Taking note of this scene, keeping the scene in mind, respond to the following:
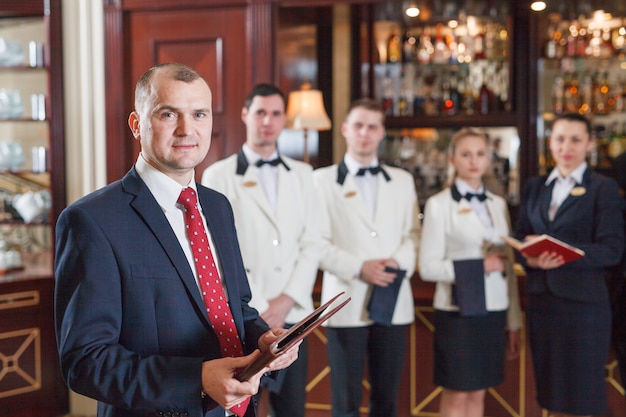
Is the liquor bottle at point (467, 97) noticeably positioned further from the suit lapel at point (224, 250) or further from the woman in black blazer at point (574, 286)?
the suit lapel at point (224, 250)

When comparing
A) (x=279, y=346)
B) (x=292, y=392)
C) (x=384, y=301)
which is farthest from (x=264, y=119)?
(x=279, y=346)

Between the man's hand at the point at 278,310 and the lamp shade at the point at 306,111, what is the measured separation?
252cm

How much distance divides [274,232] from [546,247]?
1.24 metres

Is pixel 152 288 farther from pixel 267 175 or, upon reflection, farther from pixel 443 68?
pixel 443 68

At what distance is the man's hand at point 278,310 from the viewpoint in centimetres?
349

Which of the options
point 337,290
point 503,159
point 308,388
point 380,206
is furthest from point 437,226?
point 503,159

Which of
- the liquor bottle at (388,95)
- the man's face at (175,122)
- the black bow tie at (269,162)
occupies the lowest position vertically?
the black bow tie at (269,162)

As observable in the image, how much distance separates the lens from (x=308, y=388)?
468 cm

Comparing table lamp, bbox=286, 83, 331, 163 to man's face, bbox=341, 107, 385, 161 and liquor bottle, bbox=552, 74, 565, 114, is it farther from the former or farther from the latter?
man's face, bbox=341, 107, 385, 161

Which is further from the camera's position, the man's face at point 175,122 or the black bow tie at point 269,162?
the black bow tie at point 269,162

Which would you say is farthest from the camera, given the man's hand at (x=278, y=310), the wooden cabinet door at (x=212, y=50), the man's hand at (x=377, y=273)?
the wooden cabinet door at (x=212, y=50)

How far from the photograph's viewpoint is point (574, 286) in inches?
147

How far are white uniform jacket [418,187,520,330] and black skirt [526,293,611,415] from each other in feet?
0.76

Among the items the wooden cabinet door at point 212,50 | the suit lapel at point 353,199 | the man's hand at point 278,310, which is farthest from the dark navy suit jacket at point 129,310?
the wooden cabinet door at point 212,50
